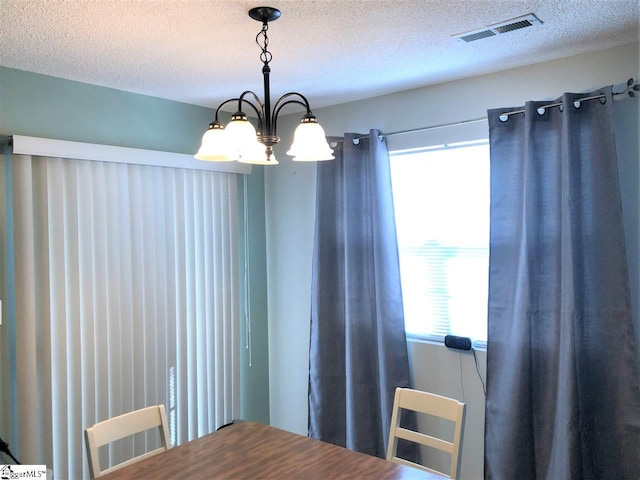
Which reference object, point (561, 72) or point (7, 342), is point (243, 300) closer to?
point (7, 342)

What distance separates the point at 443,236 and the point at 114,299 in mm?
1912

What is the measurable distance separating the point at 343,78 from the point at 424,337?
1575 millimetres

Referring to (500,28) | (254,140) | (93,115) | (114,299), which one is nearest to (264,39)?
(254,140)

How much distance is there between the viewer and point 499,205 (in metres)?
2.60

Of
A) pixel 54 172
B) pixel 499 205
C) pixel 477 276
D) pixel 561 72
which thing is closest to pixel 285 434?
pixel 477 276

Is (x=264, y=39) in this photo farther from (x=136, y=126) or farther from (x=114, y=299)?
(x=114, y=299)

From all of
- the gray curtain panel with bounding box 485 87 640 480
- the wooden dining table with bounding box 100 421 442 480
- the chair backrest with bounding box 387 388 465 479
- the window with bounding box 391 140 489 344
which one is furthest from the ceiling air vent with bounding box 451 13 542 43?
the wooden dining table with bounding box 100 421 442 480

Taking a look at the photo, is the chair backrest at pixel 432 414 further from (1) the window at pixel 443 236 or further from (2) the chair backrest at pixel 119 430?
(2) the chair backrest at pixel 119 430

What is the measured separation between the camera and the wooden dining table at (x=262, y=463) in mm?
1837

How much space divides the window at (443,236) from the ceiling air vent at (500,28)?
28.3 inches

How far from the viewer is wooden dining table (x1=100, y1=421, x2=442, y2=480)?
1837mm

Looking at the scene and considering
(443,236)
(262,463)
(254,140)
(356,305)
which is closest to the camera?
(254,140)

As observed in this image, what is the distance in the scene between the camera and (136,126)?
2.99 meters

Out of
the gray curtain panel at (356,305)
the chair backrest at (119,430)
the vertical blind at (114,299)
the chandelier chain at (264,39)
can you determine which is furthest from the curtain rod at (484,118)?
the chair backrest at (119,430)
